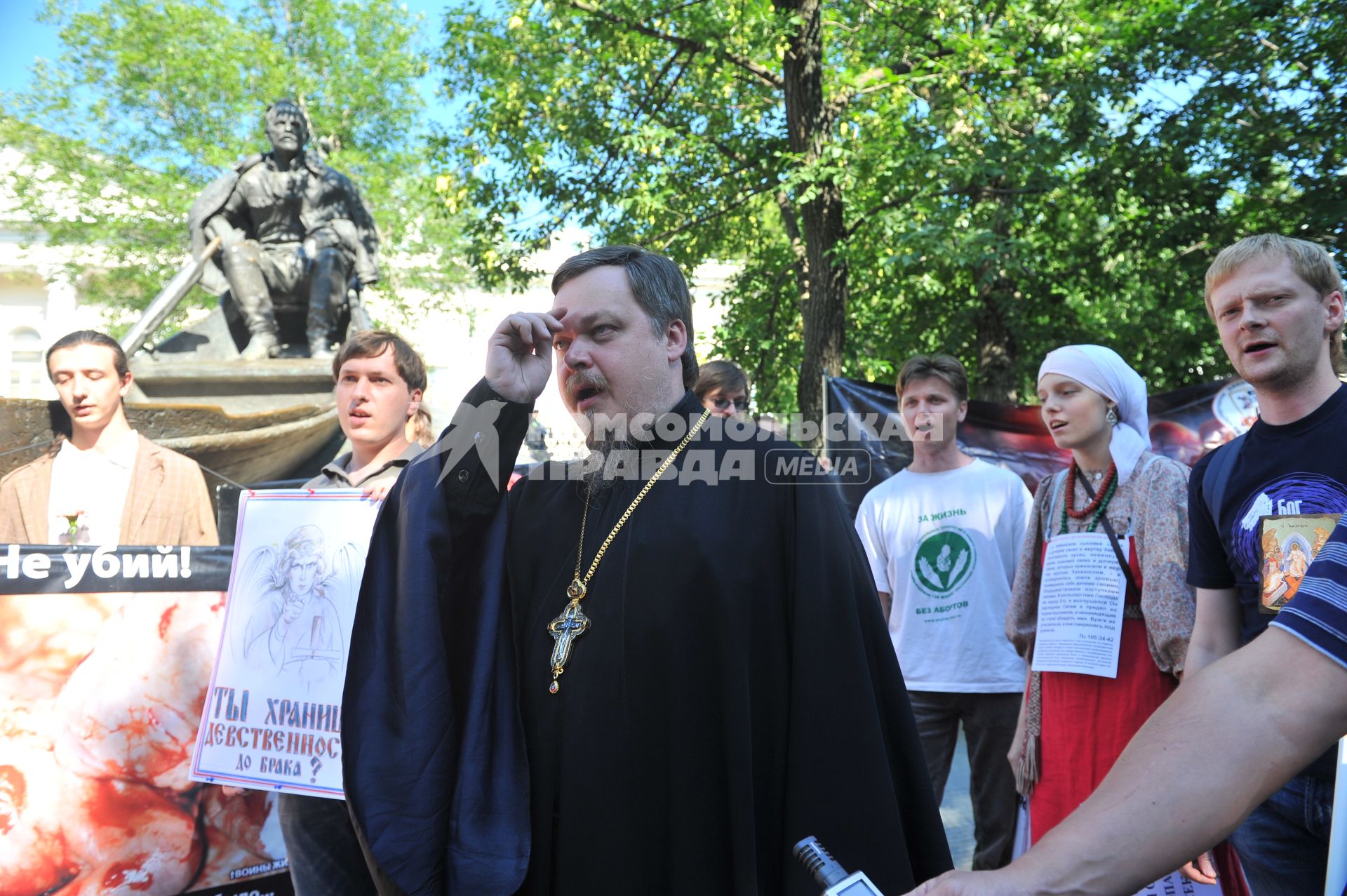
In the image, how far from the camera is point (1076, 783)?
3.35 m

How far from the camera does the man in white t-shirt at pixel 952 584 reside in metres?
4.26

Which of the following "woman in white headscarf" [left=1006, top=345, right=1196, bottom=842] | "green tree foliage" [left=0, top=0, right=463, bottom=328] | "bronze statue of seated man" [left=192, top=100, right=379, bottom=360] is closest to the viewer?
"woman in white headscarf" [left=1006, top=345, right=1196, bottom=842]

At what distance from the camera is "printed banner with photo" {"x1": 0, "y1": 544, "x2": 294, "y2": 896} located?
11.2ft

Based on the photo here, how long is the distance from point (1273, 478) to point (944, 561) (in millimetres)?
1964

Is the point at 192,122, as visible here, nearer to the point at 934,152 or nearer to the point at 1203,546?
the point at 934,152

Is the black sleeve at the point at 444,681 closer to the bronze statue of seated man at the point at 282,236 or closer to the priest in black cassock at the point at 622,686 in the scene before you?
the priest in black cassock at the point at 622,686

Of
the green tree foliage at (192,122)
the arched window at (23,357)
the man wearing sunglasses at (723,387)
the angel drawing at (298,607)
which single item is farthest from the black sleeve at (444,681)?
the arched window at (23,357)

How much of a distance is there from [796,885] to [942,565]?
2.77 meters

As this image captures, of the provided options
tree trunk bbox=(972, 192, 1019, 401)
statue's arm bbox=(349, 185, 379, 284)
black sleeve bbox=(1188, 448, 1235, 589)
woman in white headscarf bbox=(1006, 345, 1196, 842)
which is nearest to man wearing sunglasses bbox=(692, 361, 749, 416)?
woman in white headscarf bbox=(1006, 345, 1196, 842)

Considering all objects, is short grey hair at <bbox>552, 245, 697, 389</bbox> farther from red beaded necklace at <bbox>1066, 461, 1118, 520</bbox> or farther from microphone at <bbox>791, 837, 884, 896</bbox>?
red beaded necklace at <bbox>1066, 461, 1118, 520</bbox>

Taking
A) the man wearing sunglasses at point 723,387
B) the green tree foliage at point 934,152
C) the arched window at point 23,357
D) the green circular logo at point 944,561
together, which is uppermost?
the arched window at point 23,357

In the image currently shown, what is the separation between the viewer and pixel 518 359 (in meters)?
2.30

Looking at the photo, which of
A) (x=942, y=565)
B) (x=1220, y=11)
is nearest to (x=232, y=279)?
(x=942, y=565)

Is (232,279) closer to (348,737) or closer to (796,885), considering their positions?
(348,737)
